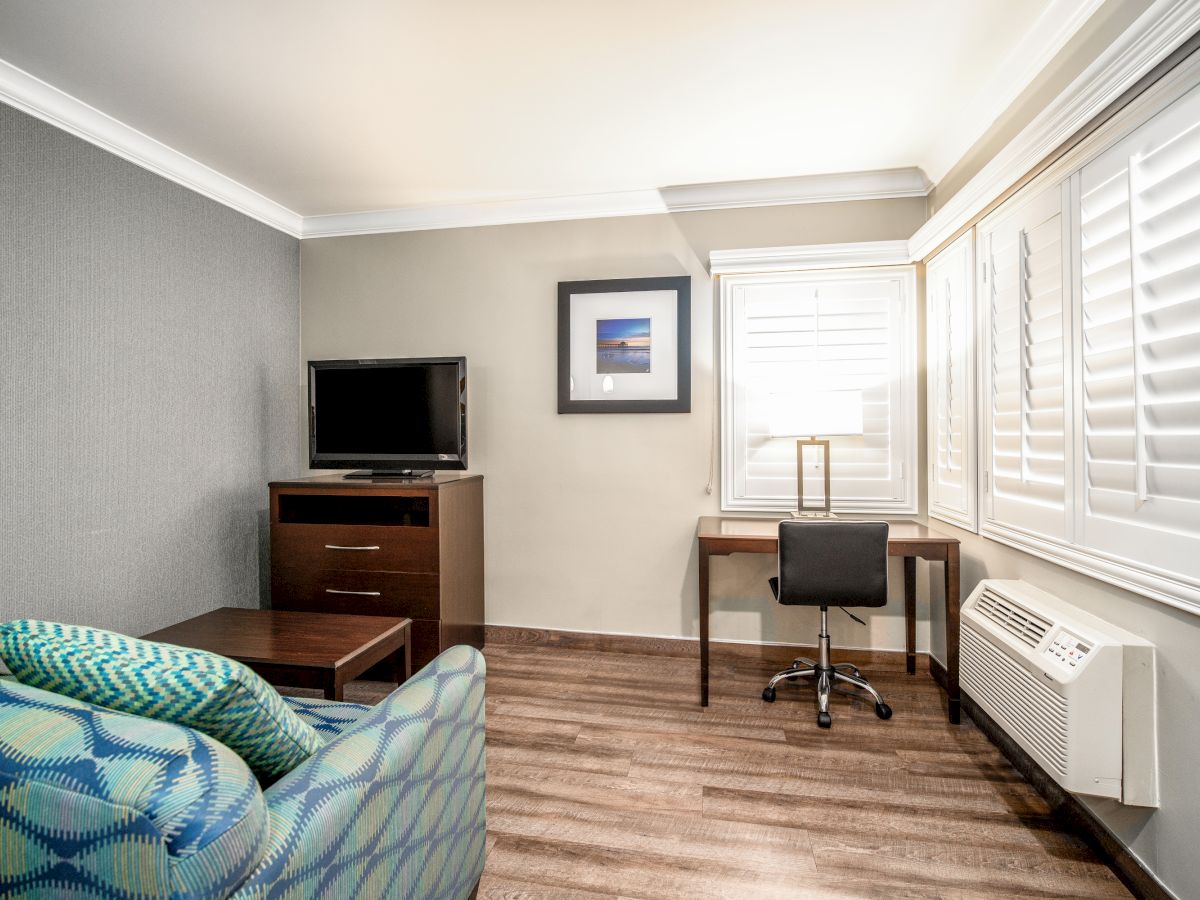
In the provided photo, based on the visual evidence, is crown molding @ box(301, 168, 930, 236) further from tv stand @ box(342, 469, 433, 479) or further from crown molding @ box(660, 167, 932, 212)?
tv stand @ box(342, 469, 433, 479)

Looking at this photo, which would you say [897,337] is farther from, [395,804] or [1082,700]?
[395,804]

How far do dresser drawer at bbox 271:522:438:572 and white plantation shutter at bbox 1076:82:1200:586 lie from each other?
8.52ft

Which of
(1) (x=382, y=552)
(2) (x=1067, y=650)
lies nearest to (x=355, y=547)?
(1) (x=382, y=552)

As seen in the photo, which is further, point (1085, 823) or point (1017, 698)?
point (1017, 698)

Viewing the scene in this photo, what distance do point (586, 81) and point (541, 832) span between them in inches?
101

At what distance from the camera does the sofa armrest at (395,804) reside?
87cm

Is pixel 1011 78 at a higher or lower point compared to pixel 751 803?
higher

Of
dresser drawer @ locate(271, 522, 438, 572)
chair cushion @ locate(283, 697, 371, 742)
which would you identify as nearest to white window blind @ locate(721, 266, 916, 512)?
dresser drawer @ locate(271, 522, 438, 572)

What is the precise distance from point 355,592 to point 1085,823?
2.97m

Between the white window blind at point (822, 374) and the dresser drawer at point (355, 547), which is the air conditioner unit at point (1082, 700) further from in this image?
the dresser drawer at point (355, 547)

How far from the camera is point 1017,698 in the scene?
6.39 ft

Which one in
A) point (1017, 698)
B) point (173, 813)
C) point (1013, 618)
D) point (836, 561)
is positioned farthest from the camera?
point (836, 561)

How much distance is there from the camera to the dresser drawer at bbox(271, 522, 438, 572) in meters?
3.03

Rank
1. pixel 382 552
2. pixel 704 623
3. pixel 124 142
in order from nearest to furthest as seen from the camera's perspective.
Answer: pixel 124 142, pixel 704 623, pixel 382 552
